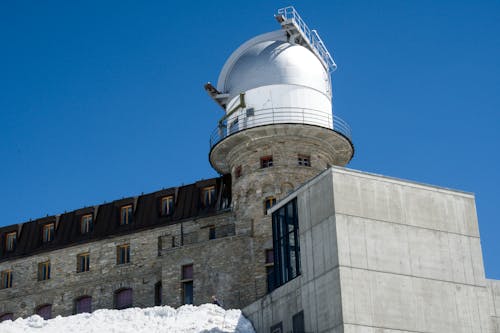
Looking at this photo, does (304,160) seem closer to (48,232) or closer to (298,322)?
(298,322)

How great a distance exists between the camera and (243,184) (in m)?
54.7

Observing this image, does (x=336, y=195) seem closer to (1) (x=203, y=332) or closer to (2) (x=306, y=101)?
(1) (x=203, y=332)

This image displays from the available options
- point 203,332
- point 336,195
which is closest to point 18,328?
point 203,332

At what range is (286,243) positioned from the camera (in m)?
44.5

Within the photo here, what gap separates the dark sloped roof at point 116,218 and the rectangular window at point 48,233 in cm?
23

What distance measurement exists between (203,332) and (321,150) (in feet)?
53.2

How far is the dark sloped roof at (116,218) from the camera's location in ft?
192

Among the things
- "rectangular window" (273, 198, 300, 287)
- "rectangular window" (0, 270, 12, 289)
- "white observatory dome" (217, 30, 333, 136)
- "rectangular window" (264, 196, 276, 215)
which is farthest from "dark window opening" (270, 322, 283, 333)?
"rectangular window" (0, 270, 12, 289)

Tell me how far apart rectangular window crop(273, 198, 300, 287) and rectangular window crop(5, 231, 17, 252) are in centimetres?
2532

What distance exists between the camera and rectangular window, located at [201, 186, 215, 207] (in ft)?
192

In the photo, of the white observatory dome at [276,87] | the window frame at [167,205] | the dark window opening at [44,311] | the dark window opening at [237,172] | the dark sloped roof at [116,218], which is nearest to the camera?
the white observatory dome at [276,87]

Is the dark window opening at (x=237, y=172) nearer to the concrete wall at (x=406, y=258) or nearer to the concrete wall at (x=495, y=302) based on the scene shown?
the concrete wall at (x=406, y=258)

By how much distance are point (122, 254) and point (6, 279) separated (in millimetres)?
8806

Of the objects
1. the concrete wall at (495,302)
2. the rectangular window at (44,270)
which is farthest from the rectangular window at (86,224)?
the concrete wall at (495,302)
